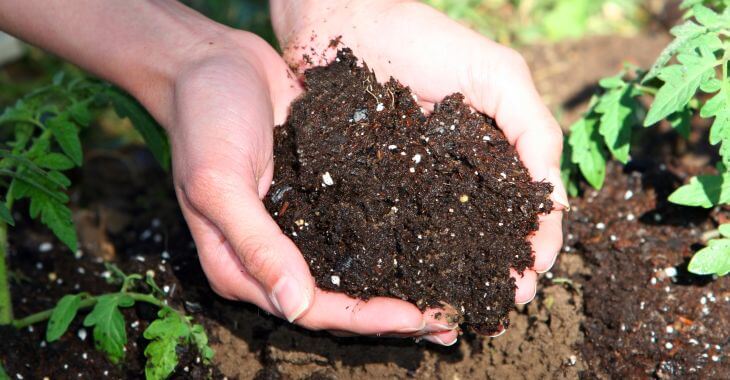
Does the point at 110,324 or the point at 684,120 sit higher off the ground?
the point at 684,120

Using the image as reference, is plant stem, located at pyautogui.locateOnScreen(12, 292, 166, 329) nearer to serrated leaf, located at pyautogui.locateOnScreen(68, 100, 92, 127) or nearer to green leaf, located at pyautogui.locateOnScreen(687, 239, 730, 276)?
→ serrated leaf, located at pyautogui.locateOnScreen(68, 100, 92, 127)

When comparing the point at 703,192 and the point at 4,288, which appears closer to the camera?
the point at 703,192

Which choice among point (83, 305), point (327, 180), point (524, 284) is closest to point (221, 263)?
point (327, 180)

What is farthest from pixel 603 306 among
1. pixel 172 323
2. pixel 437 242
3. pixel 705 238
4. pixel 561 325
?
pixel 172 323

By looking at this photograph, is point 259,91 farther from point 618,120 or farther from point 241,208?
point 618,120

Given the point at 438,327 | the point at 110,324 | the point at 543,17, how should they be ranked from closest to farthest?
the point at 438,327, the point at 110,324, the point at 543,17

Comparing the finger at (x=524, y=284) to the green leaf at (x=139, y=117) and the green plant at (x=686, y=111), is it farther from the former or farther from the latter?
the green leaf at (x=139, y=117)

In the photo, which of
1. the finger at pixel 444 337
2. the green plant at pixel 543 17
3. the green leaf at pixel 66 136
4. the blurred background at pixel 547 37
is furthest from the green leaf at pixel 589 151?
the green plant at pixel 543 17
